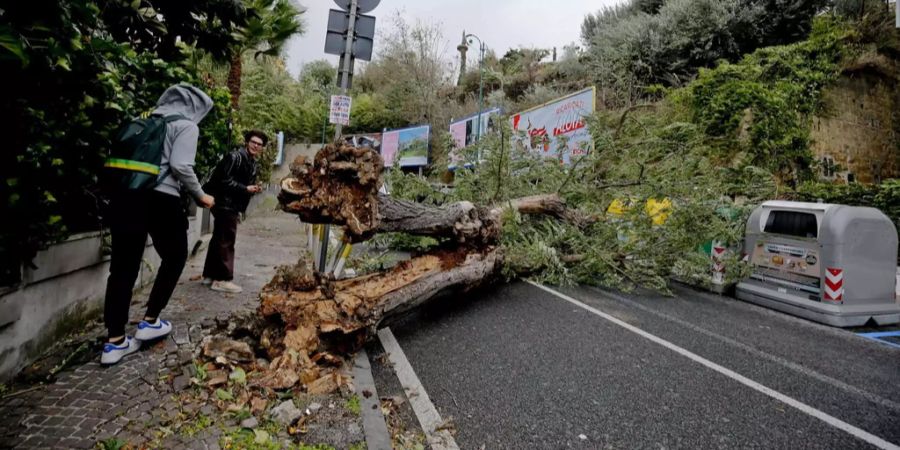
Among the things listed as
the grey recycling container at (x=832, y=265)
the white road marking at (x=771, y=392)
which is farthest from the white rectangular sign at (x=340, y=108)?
the grey recycling container at (x=832, y=265)

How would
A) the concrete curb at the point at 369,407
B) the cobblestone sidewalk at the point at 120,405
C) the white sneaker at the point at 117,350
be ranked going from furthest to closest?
the white sneaker at the point at 117,350 → the concrete curb at the point at 369,407 → the cobblestone sidewalk at the point at 120,405

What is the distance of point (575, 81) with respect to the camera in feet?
62.1

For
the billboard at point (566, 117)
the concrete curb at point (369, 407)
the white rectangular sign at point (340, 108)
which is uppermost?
the billboard at point (566, 117)

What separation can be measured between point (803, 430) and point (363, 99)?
2867 centimetres

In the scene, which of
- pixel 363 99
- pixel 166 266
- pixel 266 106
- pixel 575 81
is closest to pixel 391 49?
pixel 363 99

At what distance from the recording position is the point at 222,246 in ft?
15.3

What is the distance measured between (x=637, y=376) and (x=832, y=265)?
3.61 meters

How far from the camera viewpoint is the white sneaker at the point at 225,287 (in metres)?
4.68

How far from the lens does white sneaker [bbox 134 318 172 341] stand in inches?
115

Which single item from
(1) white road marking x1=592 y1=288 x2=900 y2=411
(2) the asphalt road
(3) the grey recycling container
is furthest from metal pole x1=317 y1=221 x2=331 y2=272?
(3) the grey recycling container

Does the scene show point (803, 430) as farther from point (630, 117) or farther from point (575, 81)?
point (575, 81)

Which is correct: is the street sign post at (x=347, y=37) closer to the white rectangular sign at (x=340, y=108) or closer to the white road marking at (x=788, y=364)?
the white rectangular sign at (x=340, y=108)

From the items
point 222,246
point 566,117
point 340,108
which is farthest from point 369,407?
point 566,117

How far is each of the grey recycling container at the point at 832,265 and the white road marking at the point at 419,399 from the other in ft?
16.4
